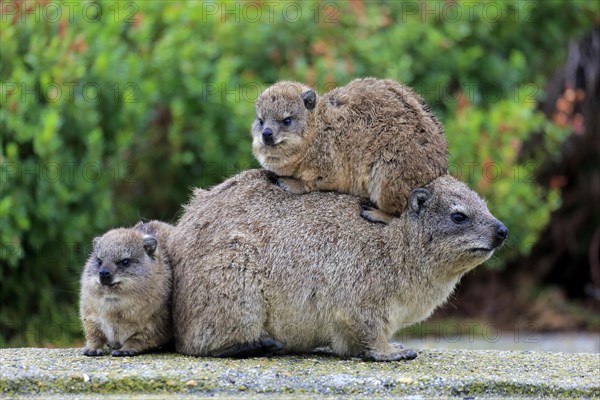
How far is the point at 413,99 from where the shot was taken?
32.0 ft

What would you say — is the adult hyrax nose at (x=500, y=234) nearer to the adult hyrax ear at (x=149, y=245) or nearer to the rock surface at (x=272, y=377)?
the rock surface at (x=272, y=377)

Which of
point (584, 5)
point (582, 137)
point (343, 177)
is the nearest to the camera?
point (343, 177)

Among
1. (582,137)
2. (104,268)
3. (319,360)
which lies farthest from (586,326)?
(104,268)

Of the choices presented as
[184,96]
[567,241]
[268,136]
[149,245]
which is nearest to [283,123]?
[268,136]

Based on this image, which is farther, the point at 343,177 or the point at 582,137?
the point at 582,137

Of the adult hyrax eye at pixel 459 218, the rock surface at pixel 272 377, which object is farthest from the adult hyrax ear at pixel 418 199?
the rock surface at pixel 272 377

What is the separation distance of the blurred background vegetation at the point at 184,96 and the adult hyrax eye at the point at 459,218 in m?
6.45

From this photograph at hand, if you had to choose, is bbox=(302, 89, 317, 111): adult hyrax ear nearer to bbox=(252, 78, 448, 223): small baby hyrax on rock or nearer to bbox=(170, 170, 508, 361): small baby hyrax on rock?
bbox=(252, 78, 448, 223): small baby hyrax on rock

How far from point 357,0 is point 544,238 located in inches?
285

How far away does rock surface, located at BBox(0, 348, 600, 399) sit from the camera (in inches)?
322

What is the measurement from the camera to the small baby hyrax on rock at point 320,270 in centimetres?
908

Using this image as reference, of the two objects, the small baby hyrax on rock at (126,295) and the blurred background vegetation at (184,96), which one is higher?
the blurred background vegetation at (184,96)

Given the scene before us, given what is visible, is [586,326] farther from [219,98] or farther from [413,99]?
[413,99]

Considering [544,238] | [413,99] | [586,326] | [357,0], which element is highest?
[357,0]
